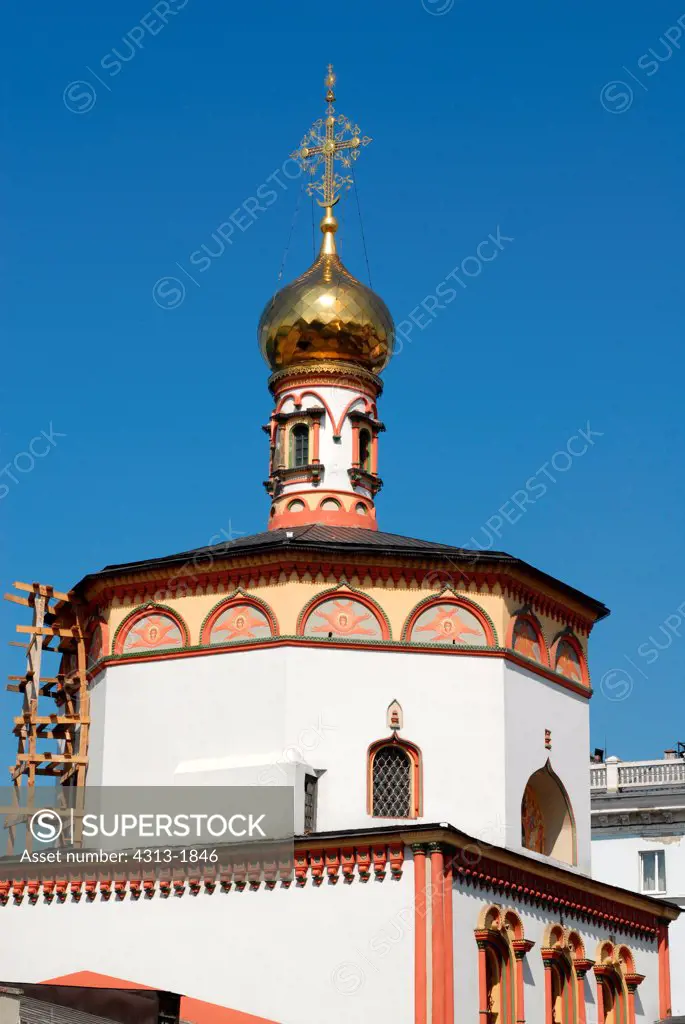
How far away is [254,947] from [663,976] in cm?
658

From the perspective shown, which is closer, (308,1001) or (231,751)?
(308,1001)

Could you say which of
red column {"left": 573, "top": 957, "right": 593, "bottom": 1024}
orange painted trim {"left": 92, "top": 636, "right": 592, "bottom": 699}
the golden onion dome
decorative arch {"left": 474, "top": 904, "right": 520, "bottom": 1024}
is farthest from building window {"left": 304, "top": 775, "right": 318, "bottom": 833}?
the golden onion dome

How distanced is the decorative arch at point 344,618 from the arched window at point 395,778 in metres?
1.24

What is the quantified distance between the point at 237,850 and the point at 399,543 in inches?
181

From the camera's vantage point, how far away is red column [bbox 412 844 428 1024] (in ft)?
55.4

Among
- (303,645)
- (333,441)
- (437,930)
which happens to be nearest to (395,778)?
(303,645)

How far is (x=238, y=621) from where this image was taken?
19859mm

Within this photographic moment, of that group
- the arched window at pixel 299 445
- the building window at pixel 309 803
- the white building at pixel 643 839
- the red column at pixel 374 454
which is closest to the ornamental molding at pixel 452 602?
the building window at pixel 309 803

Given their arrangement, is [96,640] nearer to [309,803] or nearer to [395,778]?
[309,803]

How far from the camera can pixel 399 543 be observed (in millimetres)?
21031

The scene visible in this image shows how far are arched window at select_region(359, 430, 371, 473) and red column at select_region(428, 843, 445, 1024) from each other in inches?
284

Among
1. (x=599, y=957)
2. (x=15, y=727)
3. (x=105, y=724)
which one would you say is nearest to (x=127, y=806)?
(x=105, y=724)

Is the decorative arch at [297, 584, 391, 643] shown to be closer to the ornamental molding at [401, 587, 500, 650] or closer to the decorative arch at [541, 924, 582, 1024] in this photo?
the ornamental molding at [401, 587, 500, 650]

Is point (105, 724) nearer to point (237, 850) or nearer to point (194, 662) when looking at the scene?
point (194, 662)
